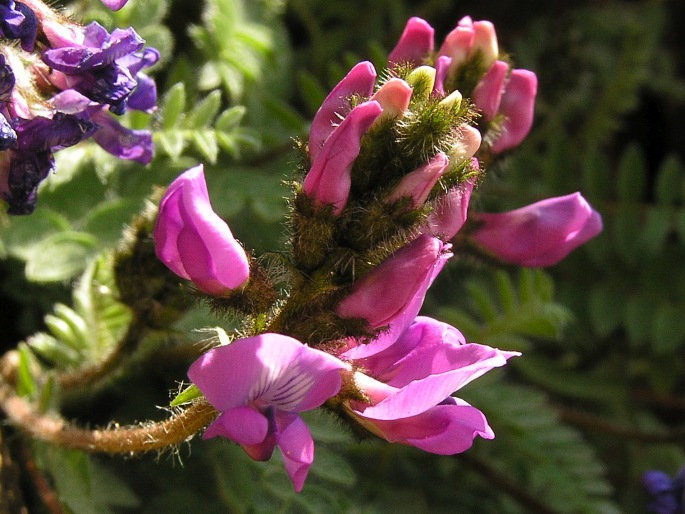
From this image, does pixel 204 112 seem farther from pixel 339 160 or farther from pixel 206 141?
→ pixel 339 160

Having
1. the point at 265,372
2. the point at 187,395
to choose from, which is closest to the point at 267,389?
the point at 265,372

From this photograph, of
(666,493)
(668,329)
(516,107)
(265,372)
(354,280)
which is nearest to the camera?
(265,372)

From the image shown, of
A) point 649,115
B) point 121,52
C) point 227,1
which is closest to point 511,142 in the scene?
point 121,52

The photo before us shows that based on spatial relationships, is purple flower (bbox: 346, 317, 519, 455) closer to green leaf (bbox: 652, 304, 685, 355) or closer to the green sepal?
the green sepal

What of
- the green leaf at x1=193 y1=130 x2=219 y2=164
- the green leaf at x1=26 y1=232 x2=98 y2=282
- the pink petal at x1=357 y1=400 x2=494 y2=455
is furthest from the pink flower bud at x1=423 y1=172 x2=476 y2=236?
the green leaf at x1=26 y1=232 x2=98 y2=282

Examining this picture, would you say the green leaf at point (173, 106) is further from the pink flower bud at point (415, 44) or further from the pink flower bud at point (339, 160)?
the pink flower bud at point (339, 160)

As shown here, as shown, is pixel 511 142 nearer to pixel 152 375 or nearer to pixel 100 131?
pixel 100 131
